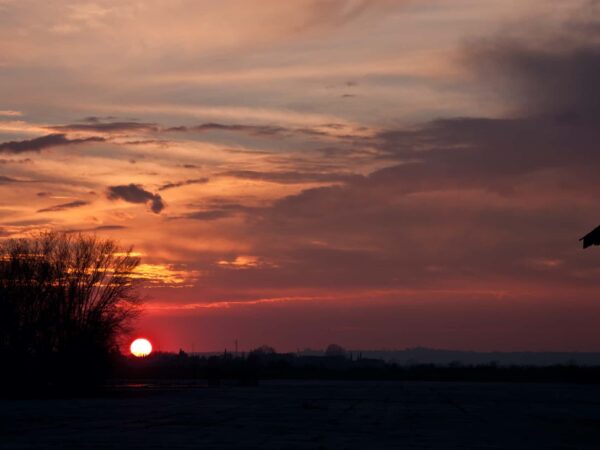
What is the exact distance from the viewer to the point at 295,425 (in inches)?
1345

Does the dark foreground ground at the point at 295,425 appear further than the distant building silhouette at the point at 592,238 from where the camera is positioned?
No

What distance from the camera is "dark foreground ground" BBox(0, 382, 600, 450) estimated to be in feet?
89.0

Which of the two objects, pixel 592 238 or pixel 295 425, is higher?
pixel 592 238

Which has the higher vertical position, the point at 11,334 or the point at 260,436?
the point at 11,334

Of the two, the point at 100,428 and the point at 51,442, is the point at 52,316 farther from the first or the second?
the point at 51,442

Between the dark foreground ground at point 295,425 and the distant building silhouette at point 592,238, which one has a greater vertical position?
the distant building silhouette at point 592,238

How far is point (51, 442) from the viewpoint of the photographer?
86.3 ft

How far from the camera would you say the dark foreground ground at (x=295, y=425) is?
27.1m

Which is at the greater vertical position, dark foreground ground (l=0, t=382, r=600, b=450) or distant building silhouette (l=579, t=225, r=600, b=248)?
distant building silhouette (l=579, t=225, r=600, b=248)

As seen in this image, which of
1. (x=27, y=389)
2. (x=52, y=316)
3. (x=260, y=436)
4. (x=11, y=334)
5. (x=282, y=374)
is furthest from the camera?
(x=282, y=374)

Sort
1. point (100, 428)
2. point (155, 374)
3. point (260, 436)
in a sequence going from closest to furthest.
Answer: point (260, 436), point (100, 428), point (155, 374)

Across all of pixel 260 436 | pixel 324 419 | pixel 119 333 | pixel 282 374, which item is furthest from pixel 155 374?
pixel 260 436

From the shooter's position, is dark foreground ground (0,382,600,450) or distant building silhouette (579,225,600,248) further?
distant building silhouette (579,225,600,248)

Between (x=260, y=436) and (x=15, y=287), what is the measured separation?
55.9 metres
